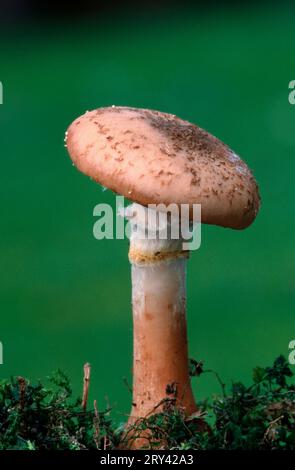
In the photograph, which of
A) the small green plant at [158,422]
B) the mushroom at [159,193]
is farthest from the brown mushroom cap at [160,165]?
the small green plant at [158,422]

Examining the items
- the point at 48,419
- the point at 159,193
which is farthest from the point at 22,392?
the point at 159,193

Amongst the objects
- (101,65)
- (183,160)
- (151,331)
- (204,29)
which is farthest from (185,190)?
(204,29)

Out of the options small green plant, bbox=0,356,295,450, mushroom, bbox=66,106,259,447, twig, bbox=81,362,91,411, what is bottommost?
small green plant, bbox=0,356,295,450

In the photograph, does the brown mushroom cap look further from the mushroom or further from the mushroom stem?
the mushroom stem

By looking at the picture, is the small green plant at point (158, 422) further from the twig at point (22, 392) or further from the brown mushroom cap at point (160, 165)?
the brown mushroom cap at point (160, 165)

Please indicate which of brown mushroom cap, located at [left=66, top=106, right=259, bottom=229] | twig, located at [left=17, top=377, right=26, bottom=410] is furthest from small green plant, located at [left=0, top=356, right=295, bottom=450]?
brown mushroom cap, located at [left=66, top=106, right=259, bottom=229]

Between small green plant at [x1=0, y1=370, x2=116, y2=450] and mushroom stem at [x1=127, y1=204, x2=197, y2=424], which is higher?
mushroom stem at [x1=127, y1=204, x2=197, y2=424]

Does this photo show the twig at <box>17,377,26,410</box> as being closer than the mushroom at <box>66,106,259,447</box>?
No
